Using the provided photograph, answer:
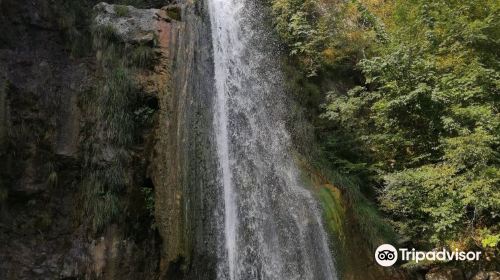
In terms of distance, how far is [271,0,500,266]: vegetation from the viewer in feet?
24.6

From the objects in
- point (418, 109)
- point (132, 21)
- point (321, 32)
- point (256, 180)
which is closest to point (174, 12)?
point (132, 21)

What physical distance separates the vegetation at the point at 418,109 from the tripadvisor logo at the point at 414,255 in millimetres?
184

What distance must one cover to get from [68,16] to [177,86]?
9.29 feet

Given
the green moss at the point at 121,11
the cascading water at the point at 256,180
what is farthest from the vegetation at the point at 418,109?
the green moss at the point at 121,11

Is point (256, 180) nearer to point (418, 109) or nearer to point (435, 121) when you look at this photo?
point (418, 109)

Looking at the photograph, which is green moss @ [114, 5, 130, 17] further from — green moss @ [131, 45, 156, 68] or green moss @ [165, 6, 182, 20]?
green moss @ [131, 45, 156, 68]

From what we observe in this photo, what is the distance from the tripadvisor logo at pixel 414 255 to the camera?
25.1 feet

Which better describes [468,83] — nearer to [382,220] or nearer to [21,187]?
[382,220]

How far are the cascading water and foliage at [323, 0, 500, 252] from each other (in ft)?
5.40

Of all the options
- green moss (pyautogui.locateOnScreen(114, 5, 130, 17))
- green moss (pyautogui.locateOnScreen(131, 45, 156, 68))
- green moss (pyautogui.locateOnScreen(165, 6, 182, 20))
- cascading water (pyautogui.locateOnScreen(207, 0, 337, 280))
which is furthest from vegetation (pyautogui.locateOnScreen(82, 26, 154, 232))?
cascading water (pyautogui.locateOnScreen(207, 0, 337, 280))

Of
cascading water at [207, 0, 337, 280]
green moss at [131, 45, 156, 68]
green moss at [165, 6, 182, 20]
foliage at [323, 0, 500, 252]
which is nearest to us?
green moss at [131, 45, 156, 68]

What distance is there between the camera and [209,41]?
8.67 meters

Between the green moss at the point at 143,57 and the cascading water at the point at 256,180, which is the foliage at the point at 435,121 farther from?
the green moss at the point at 143,57

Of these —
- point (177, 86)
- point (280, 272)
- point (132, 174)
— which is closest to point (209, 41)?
point (177, 86)
